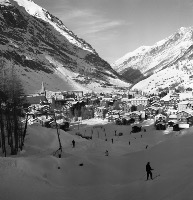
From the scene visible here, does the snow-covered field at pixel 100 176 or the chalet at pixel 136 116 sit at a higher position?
the snow-covered field at pixel 100 176

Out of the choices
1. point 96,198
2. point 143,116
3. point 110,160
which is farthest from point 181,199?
point 143,116

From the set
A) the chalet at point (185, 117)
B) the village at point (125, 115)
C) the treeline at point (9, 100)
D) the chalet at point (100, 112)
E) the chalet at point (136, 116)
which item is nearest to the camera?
the treeline at point (9, 100)

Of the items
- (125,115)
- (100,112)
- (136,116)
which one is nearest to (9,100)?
(136,116)

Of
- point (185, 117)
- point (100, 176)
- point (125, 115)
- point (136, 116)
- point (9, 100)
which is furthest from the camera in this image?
point (125, 115)

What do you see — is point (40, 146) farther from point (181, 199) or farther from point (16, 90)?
point (181, 199)

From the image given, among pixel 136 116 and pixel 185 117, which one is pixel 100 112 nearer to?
pixel 136 116

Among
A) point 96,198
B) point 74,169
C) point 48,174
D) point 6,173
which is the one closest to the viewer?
point 96,198

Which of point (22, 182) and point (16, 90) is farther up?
point (16, 90)

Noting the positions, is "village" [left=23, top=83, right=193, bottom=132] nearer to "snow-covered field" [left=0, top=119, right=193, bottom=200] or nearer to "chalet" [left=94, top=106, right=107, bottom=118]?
"chalet" [left=94, top=106, right=107, bottom=118]

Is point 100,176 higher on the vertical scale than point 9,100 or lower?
lower

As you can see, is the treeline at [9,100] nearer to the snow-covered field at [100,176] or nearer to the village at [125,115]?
the snow-covered field at [100,176]

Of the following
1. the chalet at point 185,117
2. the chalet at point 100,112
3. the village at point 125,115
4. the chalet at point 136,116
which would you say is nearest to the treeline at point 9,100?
the village at point 125,115
